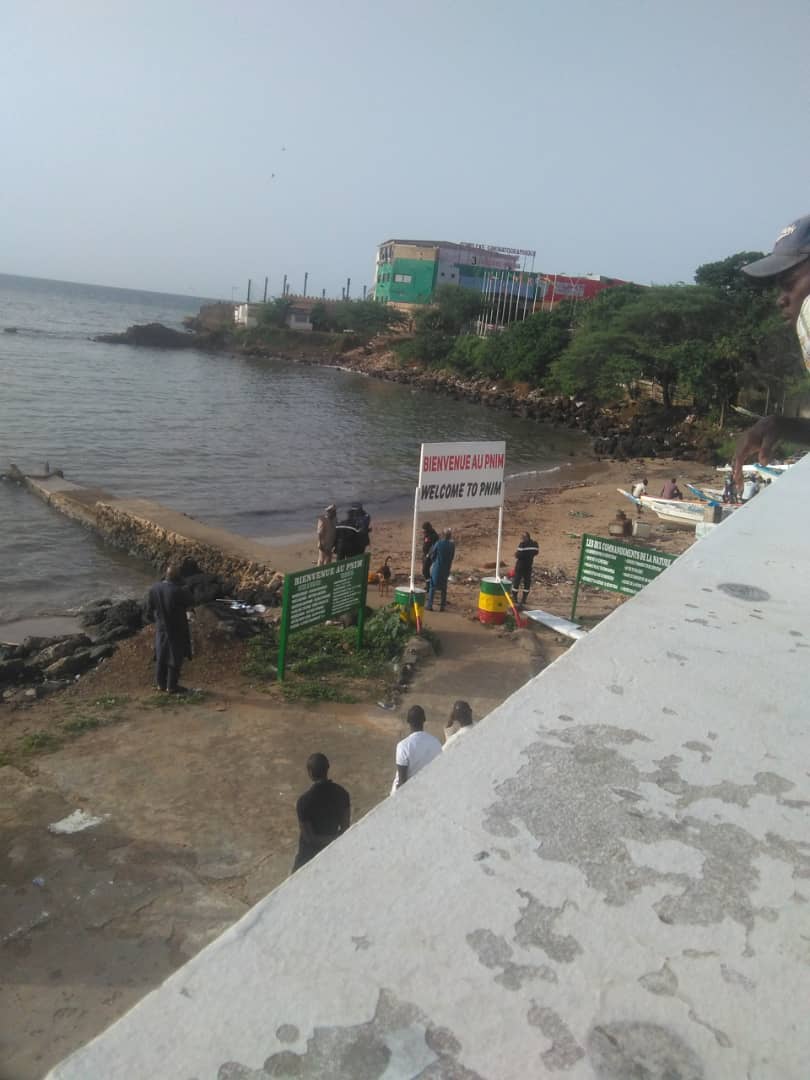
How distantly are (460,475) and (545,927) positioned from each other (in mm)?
9784

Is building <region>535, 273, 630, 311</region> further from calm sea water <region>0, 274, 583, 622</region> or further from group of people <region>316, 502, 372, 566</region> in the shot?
group of people <region>316, 502, 372, 566</region>

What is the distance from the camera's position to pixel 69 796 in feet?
22.1

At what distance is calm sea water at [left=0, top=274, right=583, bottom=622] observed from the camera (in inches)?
725

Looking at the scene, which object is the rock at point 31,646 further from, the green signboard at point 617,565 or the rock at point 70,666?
the green signboard at point 617,565

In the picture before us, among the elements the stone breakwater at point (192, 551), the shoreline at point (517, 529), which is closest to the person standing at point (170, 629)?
the stone breakwater at point (192, 551)

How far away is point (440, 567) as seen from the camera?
39.1 ft

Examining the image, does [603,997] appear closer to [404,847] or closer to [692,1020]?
[692,1020]

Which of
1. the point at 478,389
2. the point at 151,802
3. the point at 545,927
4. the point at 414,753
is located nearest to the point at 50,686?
the point at 151,802

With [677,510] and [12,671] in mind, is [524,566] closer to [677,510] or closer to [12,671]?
[12,671]

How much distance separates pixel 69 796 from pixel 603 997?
20.7 ft

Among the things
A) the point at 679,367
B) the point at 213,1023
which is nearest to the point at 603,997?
the point at 213,1023

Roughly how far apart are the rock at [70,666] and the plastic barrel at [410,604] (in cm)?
402

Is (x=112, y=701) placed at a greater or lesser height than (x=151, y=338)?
lesser

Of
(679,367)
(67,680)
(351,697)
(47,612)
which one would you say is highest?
(679,367)
